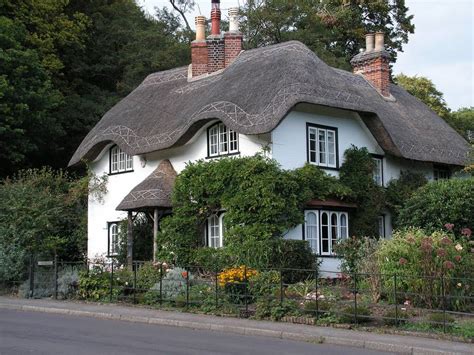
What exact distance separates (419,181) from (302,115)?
6.29m

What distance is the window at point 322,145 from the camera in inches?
903

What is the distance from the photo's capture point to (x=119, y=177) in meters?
27.0

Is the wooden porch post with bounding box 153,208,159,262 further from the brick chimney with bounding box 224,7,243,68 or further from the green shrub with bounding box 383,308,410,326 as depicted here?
the green shrub with bounding box 383,308,410,326

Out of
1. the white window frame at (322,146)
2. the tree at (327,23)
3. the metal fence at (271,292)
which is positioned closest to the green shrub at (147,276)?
the metal fence at (271,292)

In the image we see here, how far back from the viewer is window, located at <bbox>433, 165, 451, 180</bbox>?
27984mm

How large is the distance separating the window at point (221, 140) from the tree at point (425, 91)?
81.3 ft

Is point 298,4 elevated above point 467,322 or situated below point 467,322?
above

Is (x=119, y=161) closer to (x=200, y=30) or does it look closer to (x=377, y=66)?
(x=200, y=30)

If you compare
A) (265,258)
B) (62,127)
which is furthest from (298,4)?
(265,258)

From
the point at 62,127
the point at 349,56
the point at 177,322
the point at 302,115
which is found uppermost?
the point at 349,56

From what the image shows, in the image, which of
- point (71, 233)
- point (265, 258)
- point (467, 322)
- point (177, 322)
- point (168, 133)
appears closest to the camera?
point (467, 322)

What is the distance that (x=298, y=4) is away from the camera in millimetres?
42469

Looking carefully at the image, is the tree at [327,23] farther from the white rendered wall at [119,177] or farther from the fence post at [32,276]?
the fence post at [32,276]

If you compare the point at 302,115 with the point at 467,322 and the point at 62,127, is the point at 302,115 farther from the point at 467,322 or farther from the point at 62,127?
the point at 62,127
